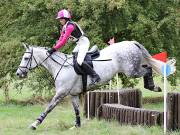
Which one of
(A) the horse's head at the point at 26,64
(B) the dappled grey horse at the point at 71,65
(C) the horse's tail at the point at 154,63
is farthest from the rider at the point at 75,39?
(C) the horse's tail at the point at 154,63

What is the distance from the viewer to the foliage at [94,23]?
19.2 m

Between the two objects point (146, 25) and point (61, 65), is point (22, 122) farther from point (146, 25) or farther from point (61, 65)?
point (146, 25)

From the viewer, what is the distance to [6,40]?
20.6 metres

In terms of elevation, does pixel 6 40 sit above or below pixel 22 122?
above

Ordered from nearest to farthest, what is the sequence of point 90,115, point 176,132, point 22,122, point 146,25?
point 176,132, point 22,122, point 90,115, point 146,25

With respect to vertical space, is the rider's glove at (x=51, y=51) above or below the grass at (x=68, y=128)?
above

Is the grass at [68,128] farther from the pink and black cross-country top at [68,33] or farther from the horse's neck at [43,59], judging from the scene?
the pink and black cross-country top at [68,33]

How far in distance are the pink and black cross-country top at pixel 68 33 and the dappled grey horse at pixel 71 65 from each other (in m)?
0.51

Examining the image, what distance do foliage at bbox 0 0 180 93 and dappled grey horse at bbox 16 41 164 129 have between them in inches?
271

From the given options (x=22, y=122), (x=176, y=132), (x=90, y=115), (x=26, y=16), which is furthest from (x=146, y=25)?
(x=176, y=132)

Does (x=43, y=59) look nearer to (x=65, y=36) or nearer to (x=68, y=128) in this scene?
(x=65, y=36)

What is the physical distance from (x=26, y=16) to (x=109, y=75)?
9282 millimetres

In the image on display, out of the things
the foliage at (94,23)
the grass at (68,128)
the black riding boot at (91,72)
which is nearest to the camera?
the grass at (68,128)

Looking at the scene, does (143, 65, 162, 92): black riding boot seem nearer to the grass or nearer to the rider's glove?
the grass
